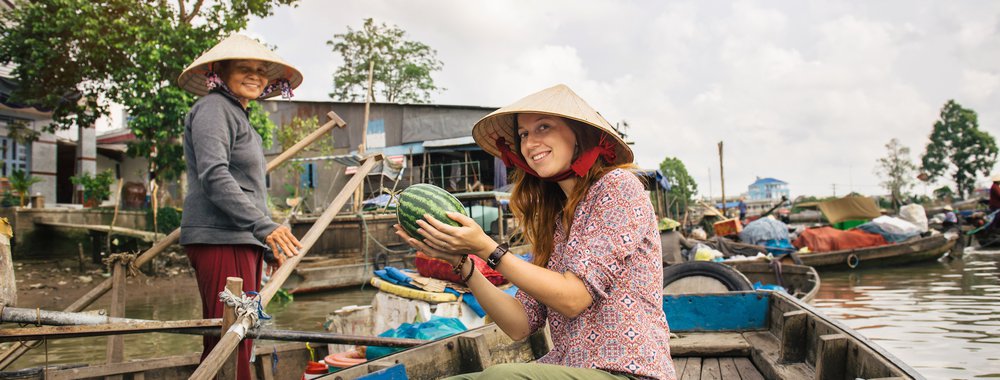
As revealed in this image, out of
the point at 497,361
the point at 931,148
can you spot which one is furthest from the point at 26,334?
the point at 931,148

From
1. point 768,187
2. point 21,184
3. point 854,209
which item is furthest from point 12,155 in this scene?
point 768,187

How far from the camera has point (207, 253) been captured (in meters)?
2.68

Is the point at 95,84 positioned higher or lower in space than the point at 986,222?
higher

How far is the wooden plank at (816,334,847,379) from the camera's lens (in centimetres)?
264

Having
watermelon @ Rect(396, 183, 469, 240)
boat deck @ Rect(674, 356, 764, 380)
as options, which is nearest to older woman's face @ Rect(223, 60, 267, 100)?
watermelon @ Rect(396, 183, 469, 240)

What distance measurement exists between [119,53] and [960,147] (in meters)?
52.8

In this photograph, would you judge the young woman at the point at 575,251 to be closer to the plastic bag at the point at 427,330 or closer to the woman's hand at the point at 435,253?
the woman's hand at the point at 435,253

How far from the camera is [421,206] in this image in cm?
172

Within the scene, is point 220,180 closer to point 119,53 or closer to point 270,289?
point 270,289

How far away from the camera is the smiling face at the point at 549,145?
1.89 m

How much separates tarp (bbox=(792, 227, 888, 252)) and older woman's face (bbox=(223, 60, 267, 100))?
15.2 meters

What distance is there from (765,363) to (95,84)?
15.0 metres

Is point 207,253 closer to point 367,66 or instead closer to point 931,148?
point 367,66

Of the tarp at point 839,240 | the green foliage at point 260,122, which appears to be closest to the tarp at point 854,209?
the tarp at point 839,240
